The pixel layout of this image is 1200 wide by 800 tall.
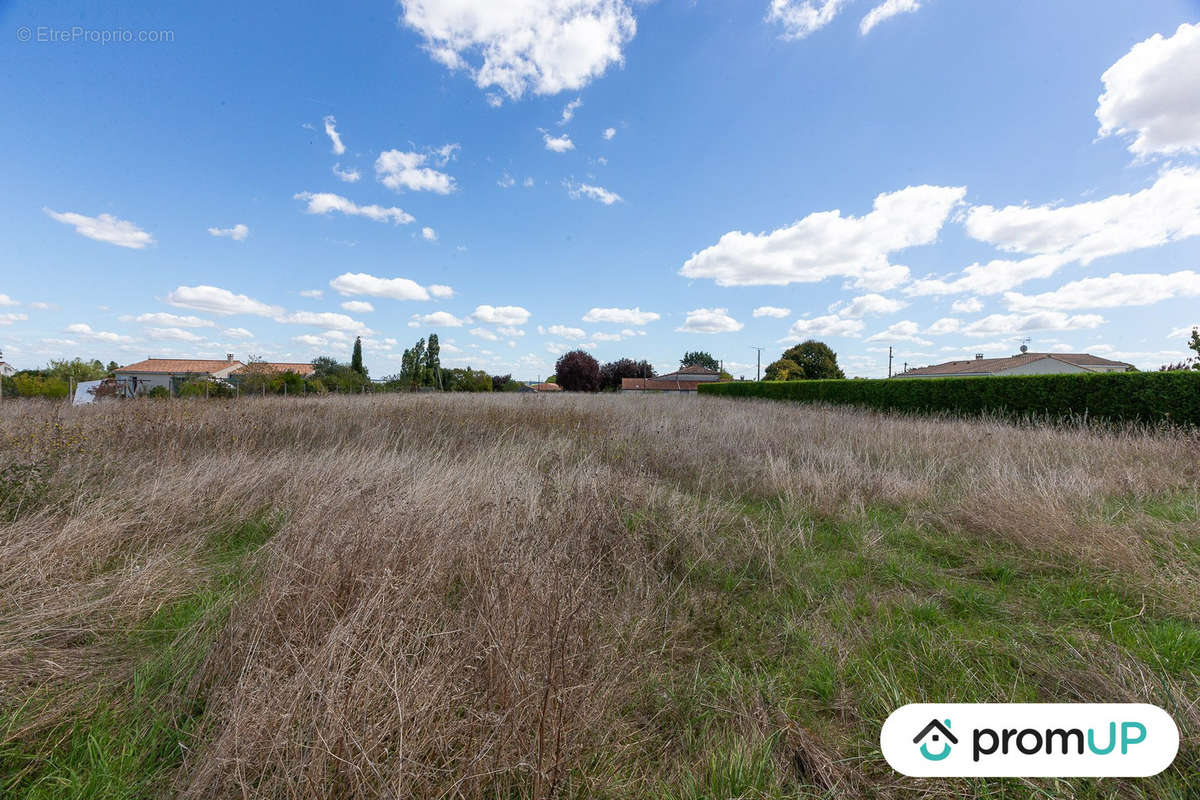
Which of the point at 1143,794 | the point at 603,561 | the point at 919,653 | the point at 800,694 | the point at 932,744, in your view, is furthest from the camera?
the point at 603,561

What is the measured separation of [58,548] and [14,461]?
6.19ft

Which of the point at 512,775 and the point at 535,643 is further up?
the point at 535,643

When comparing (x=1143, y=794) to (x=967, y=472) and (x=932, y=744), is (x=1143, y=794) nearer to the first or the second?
(x=932, y=744)

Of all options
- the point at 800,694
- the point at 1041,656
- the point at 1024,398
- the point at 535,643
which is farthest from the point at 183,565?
the point at 1024,398

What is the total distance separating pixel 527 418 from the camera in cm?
880

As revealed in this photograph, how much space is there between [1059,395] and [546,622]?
14.1 m

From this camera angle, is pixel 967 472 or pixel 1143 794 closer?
pixel 1143 794

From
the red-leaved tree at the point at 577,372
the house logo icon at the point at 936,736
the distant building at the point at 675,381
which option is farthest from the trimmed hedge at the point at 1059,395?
the distant building at the point at 675,381

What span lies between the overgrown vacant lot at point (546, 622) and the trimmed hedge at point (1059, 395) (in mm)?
6030

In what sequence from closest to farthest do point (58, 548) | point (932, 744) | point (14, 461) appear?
point (932, 744) → point (58, 548) → point (14, 461)

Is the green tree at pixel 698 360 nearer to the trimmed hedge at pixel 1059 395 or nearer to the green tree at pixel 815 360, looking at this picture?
the green tree at pixel 815 360

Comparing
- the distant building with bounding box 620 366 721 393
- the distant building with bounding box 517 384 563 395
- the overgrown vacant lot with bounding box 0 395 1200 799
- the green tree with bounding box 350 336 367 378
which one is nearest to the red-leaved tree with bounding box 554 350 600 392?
the distant building with bounding box 517 384 563 395

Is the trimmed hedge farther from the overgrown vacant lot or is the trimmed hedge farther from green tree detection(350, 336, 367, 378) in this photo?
green tree detection(350, 336, 367, 378)

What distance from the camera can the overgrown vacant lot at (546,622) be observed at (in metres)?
1.43
